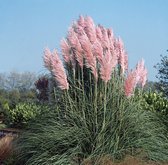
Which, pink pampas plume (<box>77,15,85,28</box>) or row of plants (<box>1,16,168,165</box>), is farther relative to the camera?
pink pampas plume (<box>77,15,85,28</box>)

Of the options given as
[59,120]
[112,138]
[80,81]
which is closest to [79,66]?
→ [80,81]

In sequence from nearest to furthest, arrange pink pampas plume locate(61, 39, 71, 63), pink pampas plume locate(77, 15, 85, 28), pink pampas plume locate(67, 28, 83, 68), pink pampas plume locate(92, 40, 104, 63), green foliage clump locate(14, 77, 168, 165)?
green foliage clump locate(14, 77, 168, 165), pink pampas plume locate(92, 40, 104, 63), pink pampas plume locate(67, 28, 83, 68), pink pampas plume locate(61, 39, 71, 63), pink pampas plume locate(77, 15, 85, 28)

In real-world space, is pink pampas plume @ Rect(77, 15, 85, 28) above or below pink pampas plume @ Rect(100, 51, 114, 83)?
above

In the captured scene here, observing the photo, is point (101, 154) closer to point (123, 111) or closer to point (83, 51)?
point (123, 111)

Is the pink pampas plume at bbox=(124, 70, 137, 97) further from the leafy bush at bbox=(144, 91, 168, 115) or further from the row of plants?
the leafy bush at bbox=(144, 91, 168, 115)

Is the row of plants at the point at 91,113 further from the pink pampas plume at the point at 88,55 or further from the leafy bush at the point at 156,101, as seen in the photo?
the leafy bush at the point at 156,101

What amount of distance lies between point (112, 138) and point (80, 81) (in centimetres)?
132

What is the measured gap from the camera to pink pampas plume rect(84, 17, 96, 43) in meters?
8.23

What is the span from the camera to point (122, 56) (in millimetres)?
8406

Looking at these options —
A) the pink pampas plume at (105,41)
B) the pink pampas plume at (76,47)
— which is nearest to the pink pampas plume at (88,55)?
the pink pampas plume at (76,47)

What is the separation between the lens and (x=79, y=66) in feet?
27.8

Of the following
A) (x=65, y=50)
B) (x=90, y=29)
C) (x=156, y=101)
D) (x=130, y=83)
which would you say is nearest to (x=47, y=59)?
(x=65, y=50)

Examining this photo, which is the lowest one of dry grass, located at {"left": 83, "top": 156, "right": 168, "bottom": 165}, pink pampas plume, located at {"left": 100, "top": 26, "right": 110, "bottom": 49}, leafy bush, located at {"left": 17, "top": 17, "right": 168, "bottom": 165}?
dry grass, located at {"left": 83, "top": 156, "right": 168, "bottom": 165}

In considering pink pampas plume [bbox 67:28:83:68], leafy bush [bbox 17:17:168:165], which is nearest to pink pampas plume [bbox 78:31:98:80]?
→ leafy bush [bbox 17:17:168:165]
